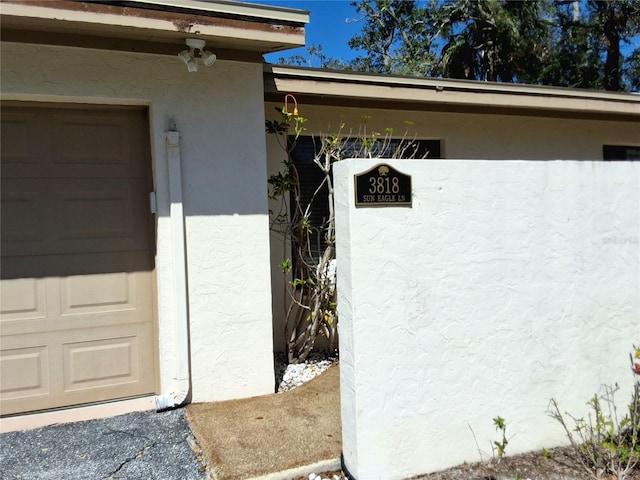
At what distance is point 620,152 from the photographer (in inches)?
318

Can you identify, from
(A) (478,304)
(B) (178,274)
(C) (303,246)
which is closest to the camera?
(A) (478,304)

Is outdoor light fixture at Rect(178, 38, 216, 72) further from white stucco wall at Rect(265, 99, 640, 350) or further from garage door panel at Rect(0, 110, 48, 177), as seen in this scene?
white stucco wall at Rect(265, 99, 640, 350)

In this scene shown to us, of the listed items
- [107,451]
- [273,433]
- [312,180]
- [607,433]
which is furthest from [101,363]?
[607,433]

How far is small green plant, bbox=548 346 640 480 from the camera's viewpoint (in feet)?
11.5

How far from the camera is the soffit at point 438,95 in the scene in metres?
5.32

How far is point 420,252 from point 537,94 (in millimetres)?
4278

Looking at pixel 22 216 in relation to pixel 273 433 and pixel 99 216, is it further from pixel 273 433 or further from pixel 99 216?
pixel 273 433

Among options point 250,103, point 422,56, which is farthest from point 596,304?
point 422,56

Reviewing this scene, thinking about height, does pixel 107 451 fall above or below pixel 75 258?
below

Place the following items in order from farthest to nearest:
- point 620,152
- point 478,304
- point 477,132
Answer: point 620,152
point 477,132
point 478,304

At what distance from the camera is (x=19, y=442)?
386 cm

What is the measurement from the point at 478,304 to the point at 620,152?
601cm

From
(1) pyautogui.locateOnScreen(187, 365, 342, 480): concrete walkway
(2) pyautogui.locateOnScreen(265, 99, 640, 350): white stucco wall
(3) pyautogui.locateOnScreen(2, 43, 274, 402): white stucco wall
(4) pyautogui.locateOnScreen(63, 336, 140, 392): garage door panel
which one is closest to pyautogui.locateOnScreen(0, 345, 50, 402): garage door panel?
(4) pyautogui.locateOnScreen(63, 336, 140, 392): garage door panel

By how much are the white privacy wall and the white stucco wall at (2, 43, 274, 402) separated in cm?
154
